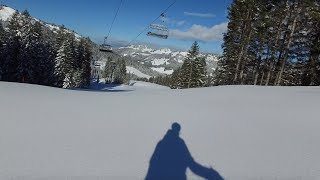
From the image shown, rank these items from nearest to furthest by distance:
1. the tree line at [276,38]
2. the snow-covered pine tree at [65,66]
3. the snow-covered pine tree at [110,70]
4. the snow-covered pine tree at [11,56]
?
1. the tree line at [276,38]
2. the snow-covered pine tree at [11,56]
3. the snow-covered pine tree at [65,66]
4. the snow-covered pine tree at [110,70]

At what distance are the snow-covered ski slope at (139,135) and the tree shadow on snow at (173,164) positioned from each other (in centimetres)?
18

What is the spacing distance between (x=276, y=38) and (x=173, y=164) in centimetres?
2735

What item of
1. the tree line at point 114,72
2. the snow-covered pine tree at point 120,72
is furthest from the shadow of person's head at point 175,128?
the tree line at point 114,72

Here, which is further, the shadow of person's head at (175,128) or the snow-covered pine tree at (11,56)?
the snow-covered pine tree at (11,56)

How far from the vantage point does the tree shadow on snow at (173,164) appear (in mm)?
7342

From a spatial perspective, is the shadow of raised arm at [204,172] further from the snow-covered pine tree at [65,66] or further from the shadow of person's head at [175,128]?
the snow-covered pine tree at [65,66]

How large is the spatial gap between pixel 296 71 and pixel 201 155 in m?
31.5

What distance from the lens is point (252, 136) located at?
32.6 ft

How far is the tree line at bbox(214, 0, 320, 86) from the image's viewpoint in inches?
1097

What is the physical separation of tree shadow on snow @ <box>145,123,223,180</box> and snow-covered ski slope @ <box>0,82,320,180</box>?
0.18 meters

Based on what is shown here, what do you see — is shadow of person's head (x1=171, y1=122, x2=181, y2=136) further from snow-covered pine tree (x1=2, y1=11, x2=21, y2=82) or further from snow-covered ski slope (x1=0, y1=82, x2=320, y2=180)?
snow-covered pine tree (x1=2, y1=11, x2=21, y2=82)

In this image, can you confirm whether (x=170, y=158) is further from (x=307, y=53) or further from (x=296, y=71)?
(x=296, y=71)

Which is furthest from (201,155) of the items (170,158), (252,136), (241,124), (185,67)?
(185,67)

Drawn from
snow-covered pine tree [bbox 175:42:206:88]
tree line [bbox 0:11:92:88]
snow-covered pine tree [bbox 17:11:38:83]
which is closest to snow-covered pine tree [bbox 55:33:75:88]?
tree line [bbox 0:11:92:88]
